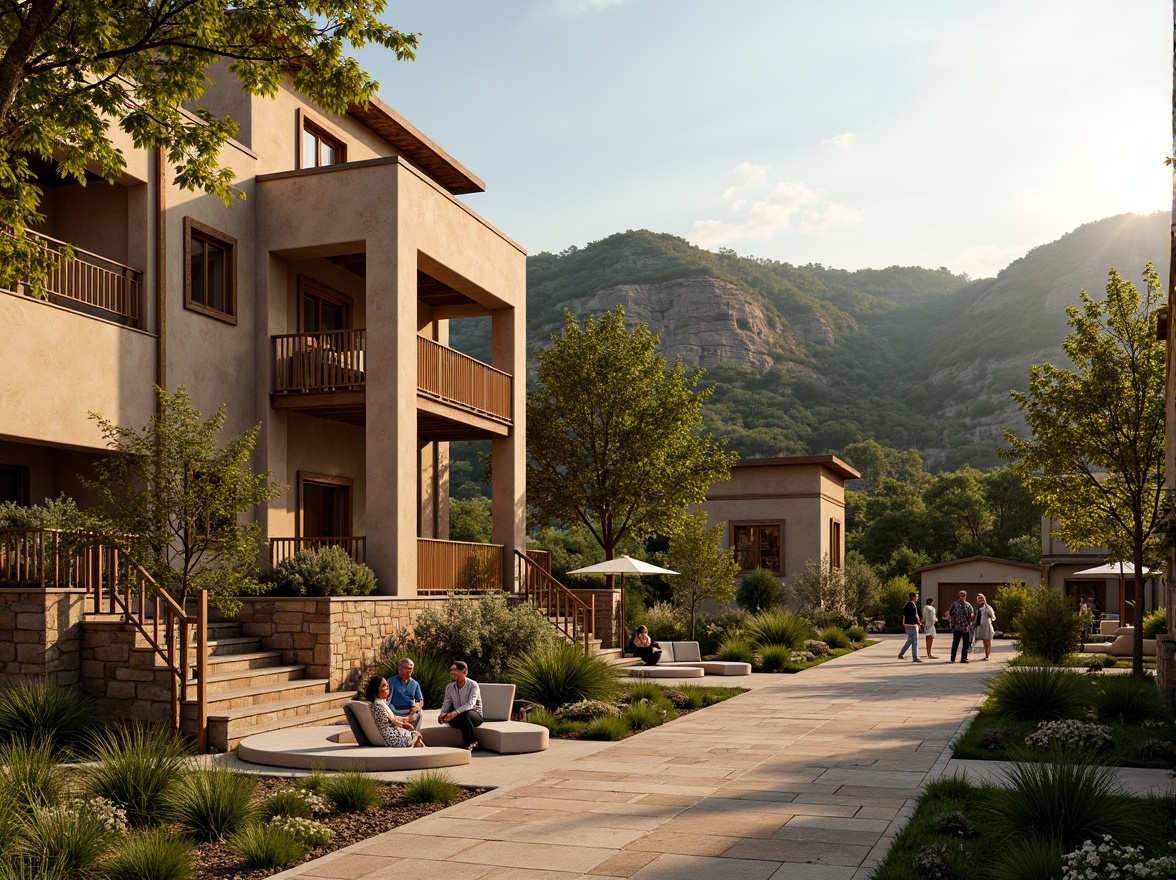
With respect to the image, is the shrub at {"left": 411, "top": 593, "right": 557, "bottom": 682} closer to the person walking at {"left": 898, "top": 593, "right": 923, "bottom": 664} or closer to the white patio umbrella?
the white patio umbrella

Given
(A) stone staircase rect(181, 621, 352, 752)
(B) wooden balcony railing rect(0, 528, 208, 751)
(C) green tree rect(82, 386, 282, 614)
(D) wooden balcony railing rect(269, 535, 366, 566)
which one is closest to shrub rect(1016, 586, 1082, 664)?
(D) wooden balcony railing rect(269, 535, 366, 566)

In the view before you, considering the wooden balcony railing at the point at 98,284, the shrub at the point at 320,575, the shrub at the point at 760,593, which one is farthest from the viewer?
the shrub at the point at 760,593

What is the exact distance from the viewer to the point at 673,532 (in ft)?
96.4

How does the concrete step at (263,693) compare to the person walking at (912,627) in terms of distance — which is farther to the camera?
the person walking at (912,627)

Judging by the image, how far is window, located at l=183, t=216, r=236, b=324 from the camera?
18312mm

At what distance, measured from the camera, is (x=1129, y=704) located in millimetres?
15289

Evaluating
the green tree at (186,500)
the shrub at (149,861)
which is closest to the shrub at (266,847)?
the shrub at (149,861)

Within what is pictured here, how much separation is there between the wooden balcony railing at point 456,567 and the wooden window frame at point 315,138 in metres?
7.52

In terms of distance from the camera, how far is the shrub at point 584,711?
15320 millimetres

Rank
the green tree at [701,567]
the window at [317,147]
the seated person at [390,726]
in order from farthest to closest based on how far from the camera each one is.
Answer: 1. the green tree at [701,567]
2. the window at [317,147]
3. the seated person at [390,726]

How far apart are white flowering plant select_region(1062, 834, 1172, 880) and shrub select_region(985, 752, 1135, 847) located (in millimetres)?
965

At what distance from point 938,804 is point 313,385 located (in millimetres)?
13534

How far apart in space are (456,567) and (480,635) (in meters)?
3.76

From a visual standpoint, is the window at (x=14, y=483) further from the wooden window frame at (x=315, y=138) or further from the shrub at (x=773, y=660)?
the shrub at (x=773, y=660)
